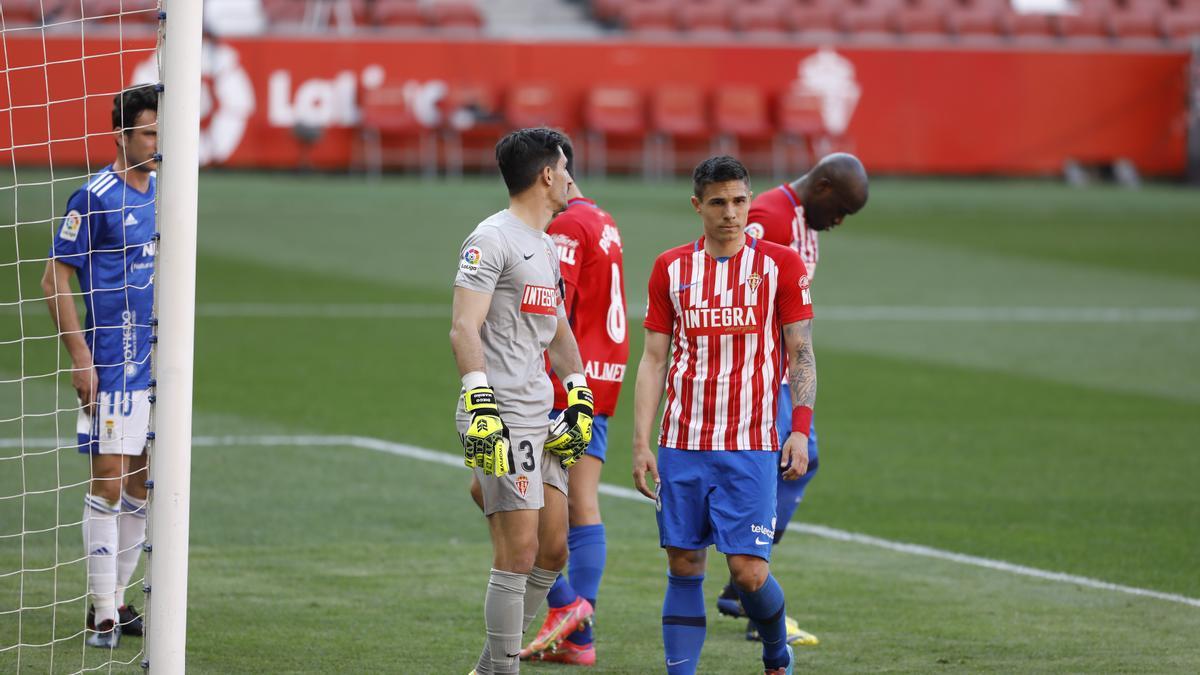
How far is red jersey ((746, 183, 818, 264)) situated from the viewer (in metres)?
7.08

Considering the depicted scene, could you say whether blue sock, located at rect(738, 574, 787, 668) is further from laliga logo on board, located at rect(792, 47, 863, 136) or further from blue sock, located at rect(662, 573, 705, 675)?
laliga logo on board, located at rect(792, 47, 863, 136)

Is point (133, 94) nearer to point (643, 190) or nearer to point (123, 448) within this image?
point (123, 448)

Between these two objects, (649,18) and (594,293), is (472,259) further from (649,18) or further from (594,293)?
(649,18)

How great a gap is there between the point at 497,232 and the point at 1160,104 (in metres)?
27.8

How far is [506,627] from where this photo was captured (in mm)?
5719

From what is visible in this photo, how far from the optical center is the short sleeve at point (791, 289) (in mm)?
5984

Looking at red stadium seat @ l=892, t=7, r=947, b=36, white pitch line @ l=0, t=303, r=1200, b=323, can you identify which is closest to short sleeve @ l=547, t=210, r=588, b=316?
white pitch line @ l=0, t=303, r=1200, b=323

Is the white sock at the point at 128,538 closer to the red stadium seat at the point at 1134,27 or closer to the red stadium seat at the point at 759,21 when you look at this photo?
the red stadium seat at the point at 759,21

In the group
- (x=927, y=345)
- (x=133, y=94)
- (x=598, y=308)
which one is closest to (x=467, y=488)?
(x=598, y=308)

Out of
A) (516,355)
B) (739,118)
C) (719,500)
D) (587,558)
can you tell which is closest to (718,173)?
(516,355)

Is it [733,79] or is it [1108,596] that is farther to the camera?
[733,79]

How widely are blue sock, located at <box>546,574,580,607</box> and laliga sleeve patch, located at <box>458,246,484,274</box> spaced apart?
172 centimetres

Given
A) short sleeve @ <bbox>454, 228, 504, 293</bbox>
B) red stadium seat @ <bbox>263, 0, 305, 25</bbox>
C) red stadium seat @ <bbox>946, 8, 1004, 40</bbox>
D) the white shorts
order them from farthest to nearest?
red stadium seat @ <bbox>946, 8, 1004, 40</bbox>, red stadium seat @ <bbox>263, 0, 305, 25</bbox>, the white shorts, short sleeve @ <bbox>454, 228, 504, 293</bbox>

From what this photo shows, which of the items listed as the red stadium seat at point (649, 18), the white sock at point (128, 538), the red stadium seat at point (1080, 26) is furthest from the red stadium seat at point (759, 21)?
the white sock at point (128, 538)
